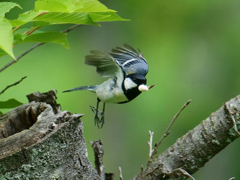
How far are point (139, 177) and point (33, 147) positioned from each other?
32cm

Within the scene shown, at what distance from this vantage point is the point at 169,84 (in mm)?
3014

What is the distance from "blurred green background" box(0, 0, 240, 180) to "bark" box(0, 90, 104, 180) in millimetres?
1963

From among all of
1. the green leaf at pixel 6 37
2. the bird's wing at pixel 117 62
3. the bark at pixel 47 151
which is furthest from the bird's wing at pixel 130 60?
the green leaf at pixel 6 37

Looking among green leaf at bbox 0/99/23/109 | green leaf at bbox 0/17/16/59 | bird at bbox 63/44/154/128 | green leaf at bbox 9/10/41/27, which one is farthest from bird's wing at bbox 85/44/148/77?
green leaf at bbox 0/17/16/59

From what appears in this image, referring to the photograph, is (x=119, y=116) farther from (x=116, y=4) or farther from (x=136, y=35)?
(x=116, y=4)

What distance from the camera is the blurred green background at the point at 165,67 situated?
2939 mm

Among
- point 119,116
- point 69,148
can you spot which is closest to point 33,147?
point 69,148

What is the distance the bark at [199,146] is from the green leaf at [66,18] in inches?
15.9

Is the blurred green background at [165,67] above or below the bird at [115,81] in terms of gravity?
below

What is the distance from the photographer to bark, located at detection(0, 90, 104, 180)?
0.74 metres

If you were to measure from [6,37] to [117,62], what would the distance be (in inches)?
30.8

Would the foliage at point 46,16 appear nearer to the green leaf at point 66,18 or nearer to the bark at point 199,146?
the green leaf at point 66,18

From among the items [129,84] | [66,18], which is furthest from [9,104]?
[129,84]

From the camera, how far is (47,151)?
30.3 inches
